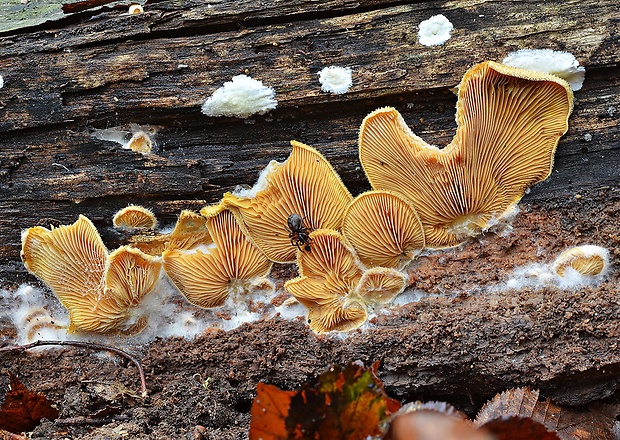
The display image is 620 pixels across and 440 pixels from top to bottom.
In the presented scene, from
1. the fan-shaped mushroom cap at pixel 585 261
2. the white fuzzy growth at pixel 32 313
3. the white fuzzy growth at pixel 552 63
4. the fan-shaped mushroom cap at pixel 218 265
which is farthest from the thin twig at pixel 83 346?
the white fuzzy growth at pixel 552 63

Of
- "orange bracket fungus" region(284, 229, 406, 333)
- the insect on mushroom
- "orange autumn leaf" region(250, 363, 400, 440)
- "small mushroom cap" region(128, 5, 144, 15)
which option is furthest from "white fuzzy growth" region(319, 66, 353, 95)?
"orange autumn leaf" region(250, 363, 400, 440)

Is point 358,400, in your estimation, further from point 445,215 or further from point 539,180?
point 539,180

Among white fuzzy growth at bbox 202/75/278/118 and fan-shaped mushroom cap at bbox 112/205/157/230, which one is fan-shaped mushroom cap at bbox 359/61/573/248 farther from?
fan-shaped mushroom cap at bbox 112/205/157/230

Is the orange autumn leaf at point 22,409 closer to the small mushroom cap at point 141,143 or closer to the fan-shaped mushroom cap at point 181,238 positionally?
the fan-shaped mushroom cap at point 181,238

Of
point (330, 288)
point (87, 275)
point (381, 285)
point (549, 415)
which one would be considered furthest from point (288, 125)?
point (549, 415)

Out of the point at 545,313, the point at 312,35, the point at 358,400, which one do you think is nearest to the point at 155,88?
the point at 312,35

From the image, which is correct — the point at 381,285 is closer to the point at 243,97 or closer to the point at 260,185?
the point at 260,185
